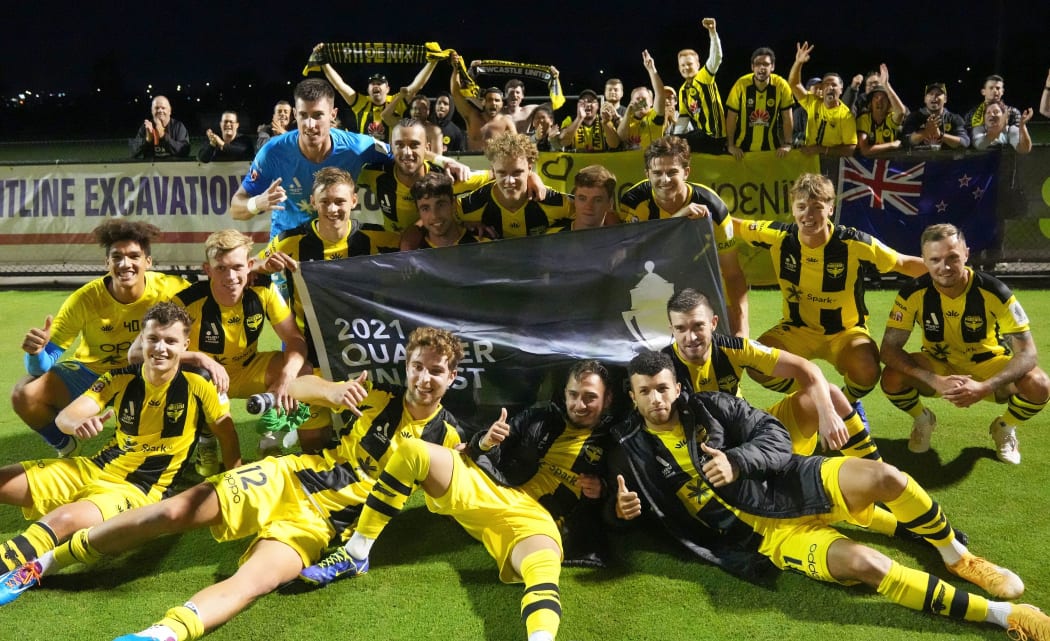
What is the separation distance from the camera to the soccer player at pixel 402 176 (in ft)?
17.8

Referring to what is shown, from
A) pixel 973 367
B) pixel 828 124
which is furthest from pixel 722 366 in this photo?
pixel 828 124

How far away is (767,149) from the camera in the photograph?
30.5 feet

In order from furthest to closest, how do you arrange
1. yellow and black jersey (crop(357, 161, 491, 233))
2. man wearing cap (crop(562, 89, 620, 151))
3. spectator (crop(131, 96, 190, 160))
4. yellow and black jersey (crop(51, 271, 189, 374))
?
spectator (crop(131, 96, 190, 160)) < man wearing cap (crop(562, 89, 620, 151)) < yellow and black jersey (crop(357, 161, 491, 233)) < yellow and black jersey (crop(51, 271, 189, 374))

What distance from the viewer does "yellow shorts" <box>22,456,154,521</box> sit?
3.86 metres

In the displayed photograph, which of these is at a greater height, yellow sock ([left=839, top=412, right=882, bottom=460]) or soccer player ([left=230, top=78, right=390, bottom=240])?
soccer player ([left=230, top=78, right=390, bottom=240])

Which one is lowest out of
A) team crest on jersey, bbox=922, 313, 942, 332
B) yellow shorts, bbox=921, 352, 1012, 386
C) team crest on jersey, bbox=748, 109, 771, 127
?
yellow shorts, bbox=921, 352, 1012, 386

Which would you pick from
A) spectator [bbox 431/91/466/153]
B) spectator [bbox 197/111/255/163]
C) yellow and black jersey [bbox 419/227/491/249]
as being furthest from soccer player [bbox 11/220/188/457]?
spectator [bbox 431/91/466/153]

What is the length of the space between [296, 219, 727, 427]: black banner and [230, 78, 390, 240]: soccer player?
1392 millimetres

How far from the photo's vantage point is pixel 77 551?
139 inches

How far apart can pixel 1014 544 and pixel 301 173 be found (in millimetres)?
4746

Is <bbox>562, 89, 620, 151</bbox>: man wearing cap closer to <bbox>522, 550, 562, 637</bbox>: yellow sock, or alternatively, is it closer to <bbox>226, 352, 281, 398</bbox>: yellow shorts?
<bbox>226, 352, 281, 398</bbox>: yellow shorts

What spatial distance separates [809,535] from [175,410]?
3.08 m

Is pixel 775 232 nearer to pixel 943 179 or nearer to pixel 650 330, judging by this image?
pixel 650 330

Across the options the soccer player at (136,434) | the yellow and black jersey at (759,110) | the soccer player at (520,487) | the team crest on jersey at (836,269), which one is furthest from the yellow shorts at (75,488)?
the yellow and black jersey at (759,110)
